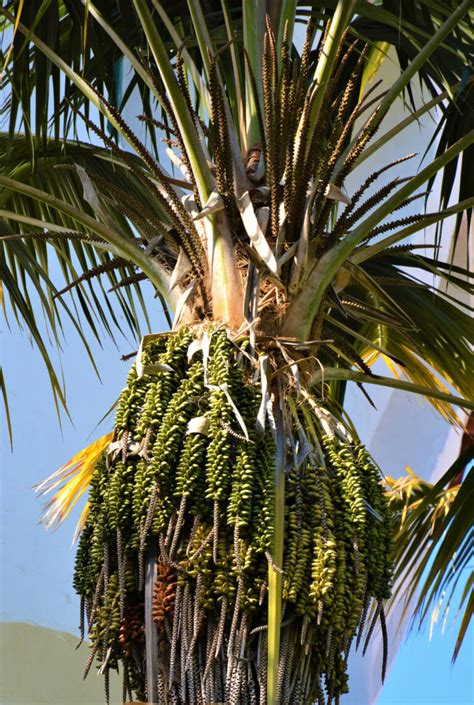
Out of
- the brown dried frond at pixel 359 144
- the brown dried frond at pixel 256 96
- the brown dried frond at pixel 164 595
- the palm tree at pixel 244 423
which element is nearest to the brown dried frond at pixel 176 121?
the palm tree at pixel 244 423

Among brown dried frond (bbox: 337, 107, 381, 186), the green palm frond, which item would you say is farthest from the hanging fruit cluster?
the green palm frond

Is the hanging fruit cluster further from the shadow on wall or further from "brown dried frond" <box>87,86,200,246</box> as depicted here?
the shadow on wall

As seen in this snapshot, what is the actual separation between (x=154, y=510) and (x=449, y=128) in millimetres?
1546

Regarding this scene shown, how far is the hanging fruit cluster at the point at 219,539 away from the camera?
63.6 inches

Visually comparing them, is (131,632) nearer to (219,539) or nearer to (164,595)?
(164,595)

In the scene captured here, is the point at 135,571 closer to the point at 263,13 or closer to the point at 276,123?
the point at 276,123

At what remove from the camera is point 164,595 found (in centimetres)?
167

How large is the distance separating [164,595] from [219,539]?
145mm

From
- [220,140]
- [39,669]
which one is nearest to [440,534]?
[220,140]

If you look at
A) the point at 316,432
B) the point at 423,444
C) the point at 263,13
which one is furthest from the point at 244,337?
the point at 423,444

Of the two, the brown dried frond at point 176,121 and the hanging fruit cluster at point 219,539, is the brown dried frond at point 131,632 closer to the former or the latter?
the hanging fruit cluster at point 219,539

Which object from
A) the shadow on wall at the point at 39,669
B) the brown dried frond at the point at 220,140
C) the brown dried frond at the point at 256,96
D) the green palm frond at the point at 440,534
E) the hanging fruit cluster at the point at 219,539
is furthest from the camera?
the shadow on wall at the point at 39,669

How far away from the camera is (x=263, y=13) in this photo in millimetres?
2215

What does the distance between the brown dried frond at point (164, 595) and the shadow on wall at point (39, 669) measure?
392 centimetres
